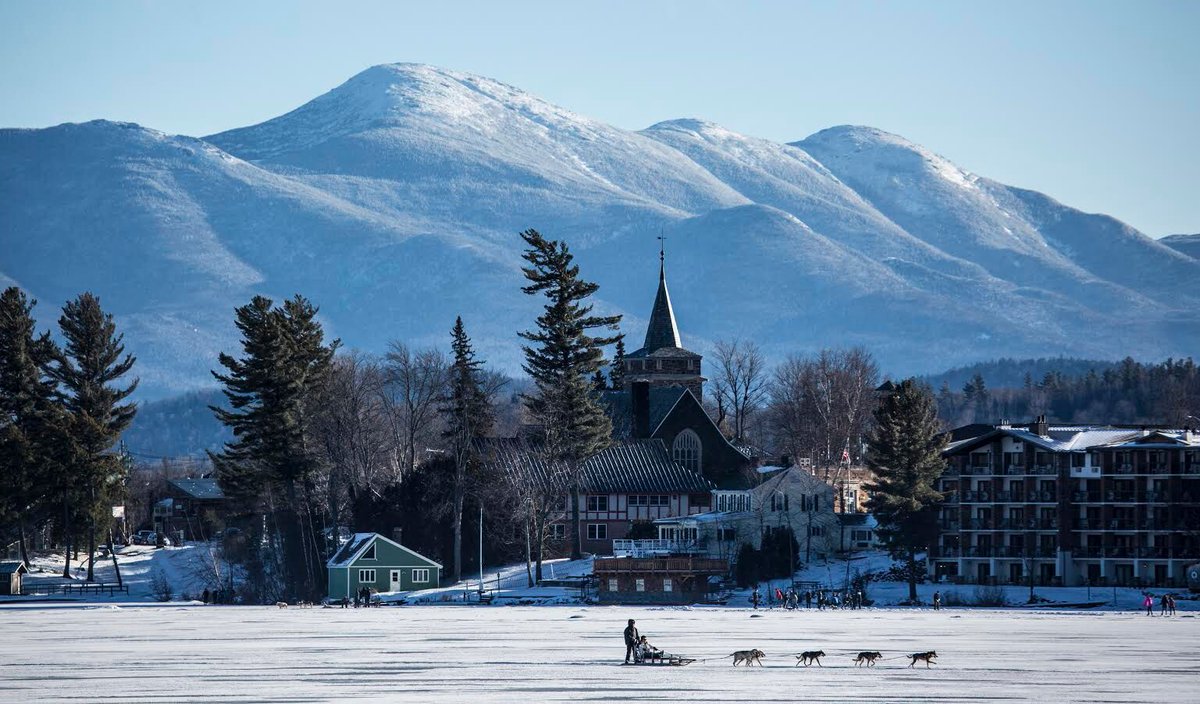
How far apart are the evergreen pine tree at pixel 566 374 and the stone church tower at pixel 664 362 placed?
22356mm

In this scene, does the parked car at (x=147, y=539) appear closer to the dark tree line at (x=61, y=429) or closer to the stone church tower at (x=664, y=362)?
the dark tree line at (x=61, y=429)

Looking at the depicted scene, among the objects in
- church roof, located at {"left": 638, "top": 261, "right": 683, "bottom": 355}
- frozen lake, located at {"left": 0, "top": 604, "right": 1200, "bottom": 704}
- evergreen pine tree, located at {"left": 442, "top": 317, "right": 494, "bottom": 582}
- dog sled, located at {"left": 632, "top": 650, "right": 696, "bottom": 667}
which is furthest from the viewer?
church roof, located at {"left": 638, "top": 261, "right": 683, "bottom": 355}

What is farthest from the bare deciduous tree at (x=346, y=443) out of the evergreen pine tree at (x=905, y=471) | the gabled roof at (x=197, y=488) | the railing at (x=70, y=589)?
the gabled roof at (x=197, y=488)

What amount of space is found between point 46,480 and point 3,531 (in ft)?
29.2

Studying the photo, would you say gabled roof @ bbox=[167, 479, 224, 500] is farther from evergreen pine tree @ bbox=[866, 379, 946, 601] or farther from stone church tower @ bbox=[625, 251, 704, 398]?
evergreen pine tree @ bbox=[866, 379, 946, 601]

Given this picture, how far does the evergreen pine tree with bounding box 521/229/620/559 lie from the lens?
124 m

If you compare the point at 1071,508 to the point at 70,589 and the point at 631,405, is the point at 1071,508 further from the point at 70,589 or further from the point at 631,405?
the point at 70,589

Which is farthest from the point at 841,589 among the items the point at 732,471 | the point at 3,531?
the point at 3,531

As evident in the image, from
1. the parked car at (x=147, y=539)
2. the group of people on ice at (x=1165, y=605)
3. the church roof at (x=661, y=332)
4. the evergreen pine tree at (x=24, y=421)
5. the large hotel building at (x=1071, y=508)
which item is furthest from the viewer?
the parked car at (x=147, y=539)

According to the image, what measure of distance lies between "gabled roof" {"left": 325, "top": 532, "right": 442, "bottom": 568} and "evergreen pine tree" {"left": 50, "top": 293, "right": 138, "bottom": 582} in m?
14.3

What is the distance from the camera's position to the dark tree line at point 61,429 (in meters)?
118

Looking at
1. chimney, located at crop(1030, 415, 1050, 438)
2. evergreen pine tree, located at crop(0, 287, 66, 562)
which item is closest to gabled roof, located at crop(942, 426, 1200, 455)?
chimney, located at crop(1030, 415, 1050, 438)

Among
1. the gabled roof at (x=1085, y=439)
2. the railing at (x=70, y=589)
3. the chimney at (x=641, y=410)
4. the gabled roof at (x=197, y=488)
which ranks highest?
the chimney at (x=641, y=410)

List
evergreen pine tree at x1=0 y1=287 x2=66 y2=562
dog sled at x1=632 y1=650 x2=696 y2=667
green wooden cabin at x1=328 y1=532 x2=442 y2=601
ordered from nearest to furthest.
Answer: dog sled at x1=632 y1=650 x2=696 y2=667, evergreen pine tree at x1=0 y1=287 x2=66 y2=562, green wooden cabin at x1=328 y1=532 x2=442 y2=601
